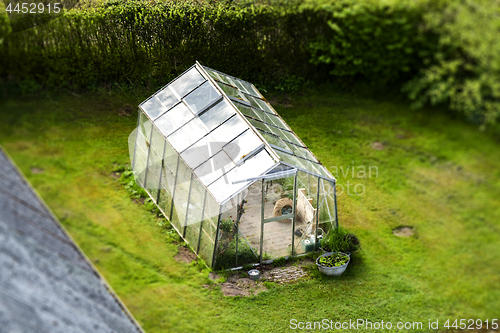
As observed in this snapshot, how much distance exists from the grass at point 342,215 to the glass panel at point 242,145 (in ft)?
9.69

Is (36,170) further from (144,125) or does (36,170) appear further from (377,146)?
(377,146)

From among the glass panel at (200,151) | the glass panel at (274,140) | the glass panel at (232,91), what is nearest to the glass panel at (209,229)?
the glass panel at (200,151)

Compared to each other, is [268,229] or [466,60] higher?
[466,60]

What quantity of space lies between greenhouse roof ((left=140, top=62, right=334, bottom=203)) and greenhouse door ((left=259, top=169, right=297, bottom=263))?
14.4 inches

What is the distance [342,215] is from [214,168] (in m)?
4.19

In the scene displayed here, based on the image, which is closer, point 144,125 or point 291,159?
point 291,159

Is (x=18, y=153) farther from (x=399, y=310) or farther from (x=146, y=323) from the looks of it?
(x=399, y=310)

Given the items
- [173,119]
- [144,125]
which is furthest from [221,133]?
[144,125]

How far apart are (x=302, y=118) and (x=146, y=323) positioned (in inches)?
307

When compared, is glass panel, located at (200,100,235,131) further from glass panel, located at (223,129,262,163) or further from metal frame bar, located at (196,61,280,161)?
glass panel, located at (223,129,262,163)

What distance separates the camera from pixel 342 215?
1141 centimetres

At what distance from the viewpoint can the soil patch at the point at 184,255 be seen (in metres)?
10.1

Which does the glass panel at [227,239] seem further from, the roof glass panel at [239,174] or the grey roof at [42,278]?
the grey roof at [42,278]

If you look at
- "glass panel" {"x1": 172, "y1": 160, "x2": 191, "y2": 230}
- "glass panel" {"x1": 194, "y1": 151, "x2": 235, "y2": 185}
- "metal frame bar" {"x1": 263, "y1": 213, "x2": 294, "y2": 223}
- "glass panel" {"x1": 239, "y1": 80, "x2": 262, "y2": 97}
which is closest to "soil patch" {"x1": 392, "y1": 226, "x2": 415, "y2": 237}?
"metal frame bar" {"x1": 263, "y1": 213, "x2": 294, "y2": 223}
